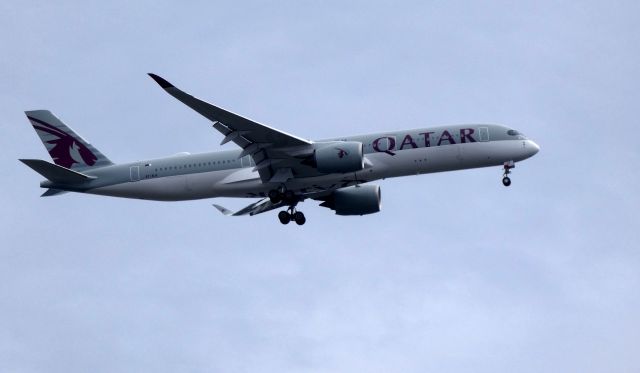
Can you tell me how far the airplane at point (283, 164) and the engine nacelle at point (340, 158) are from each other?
0.06 metres

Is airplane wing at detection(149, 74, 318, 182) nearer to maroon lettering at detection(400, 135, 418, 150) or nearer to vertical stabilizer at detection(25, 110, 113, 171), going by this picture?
maroon lettering at detection(400, 135, 418, 150)

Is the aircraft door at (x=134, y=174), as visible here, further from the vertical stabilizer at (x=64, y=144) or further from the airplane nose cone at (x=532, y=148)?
the airplane nose cone at (x=532, y=148)

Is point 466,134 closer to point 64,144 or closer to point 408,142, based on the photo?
point 408,142

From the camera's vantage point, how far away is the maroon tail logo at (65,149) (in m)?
67.4

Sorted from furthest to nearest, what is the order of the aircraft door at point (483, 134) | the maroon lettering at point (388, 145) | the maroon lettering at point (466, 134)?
1. the aircraft door at point (483, 134)
2. the maroon lettering at point (466, 134)
3. the maroon lettering at point (388, 145)

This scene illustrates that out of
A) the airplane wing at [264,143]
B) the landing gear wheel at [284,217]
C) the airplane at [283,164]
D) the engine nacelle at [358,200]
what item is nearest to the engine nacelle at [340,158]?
the airplane at [283,164]

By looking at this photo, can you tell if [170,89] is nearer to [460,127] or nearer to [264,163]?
[264,163]

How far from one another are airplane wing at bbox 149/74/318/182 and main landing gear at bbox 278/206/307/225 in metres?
3.99

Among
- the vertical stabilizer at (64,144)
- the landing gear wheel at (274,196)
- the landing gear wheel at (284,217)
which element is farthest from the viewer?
the vertical stabilizer at (64,144)

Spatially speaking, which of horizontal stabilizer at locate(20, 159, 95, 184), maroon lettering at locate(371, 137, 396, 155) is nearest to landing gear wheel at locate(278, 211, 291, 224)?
maroon lettering at locate(371, 137, 396, 155)

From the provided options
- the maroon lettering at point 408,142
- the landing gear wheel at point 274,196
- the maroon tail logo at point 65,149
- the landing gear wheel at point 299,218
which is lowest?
the landing gear wheel at point 299,218

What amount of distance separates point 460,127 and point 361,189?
9.44 metres

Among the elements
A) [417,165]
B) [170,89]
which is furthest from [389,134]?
[170,89]

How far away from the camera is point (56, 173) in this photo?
208 feet
